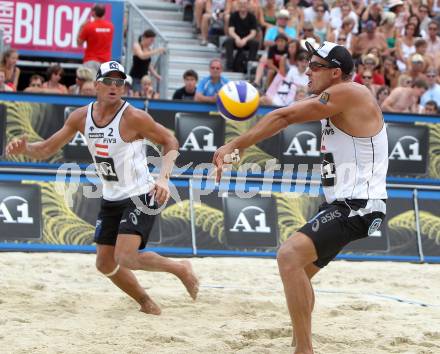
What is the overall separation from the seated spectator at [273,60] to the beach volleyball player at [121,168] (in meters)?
7.02

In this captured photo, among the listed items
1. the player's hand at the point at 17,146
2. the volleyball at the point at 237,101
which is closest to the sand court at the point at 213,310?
the player's hand at the point at 17,146

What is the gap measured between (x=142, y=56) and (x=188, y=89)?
3.90 ft

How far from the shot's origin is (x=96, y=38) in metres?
13.6

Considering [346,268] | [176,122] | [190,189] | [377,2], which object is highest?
[377,2]

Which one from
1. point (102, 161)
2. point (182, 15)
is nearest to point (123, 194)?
point (102, 161)

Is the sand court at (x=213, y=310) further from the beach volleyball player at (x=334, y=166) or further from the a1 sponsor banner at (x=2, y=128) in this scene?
the a1 sponsor banner at (x=2, y=128)

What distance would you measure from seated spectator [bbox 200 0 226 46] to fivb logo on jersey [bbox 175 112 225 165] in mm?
4784

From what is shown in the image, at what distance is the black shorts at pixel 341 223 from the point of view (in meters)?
6.25

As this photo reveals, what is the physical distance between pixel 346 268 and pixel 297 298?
469cm

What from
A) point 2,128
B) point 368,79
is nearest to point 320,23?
point 368,79

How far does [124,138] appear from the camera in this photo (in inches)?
302

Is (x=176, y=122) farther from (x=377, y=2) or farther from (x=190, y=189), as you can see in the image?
(x=377, y=2)

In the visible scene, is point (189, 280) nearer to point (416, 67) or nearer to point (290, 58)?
point (290, 58)

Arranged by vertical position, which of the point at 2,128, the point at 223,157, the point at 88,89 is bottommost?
the point at 223,157
